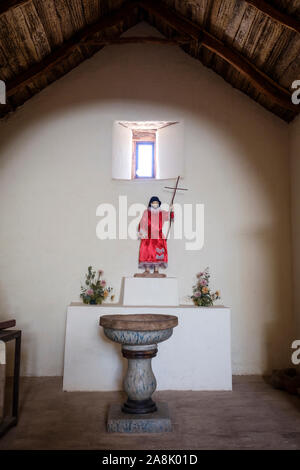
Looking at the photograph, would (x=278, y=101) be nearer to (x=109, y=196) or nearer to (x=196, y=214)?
(x=196, y=214)

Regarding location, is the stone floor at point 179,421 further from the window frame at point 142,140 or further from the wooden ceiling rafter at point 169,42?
the wooden ceiling rafter at point 169,42

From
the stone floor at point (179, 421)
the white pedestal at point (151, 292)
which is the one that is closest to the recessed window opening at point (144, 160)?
the white pedestal at point (151, 292)

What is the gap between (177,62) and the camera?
5996mm

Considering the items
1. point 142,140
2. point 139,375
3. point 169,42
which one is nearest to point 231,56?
point 169,42

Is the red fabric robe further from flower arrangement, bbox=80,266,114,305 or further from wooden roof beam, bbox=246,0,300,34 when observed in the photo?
wooden roof beam, bbox=246,0,300,34

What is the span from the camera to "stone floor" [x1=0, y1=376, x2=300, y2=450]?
311cm

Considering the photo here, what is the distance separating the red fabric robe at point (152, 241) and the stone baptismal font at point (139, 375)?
6.10ft

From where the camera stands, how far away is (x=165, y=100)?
5.92m

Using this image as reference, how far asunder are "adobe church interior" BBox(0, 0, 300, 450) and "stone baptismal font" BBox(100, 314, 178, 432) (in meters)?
0.94

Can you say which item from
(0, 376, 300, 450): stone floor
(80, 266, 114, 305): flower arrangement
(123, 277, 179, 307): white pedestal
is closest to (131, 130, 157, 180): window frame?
(80, 266, 114, 305): flower arrangement

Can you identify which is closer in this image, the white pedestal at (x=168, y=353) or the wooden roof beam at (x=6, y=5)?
the wooden roof beam at (x=6, y=5)

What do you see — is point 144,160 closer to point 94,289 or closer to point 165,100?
point 165,100

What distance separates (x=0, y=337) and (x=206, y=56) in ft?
15.8

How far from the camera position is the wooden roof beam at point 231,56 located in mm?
5094
